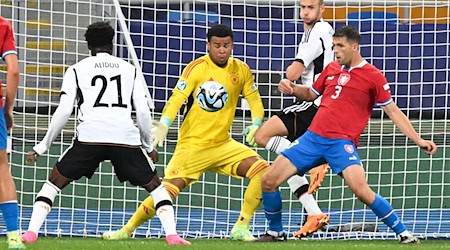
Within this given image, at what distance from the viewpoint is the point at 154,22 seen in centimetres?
1280

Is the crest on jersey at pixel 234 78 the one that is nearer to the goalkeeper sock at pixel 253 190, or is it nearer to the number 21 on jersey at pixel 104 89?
the goalkeeper sock at pixel 253 190

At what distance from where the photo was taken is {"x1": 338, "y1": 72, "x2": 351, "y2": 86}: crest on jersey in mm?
10312

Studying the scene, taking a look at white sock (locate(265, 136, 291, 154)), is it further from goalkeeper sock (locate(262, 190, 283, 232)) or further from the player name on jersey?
the player name on jersey

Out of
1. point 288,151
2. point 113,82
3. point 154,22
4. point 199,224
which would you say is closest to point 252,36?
point 154,22

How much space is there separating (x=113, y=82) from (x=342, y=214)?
4.77m

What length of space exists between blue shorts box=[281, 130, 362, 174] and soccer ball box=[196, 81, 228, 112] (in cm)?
107

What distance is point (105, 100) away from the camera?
9516mm

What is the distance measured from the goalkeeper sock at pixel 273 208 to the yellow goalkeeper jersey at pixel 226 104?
83cm

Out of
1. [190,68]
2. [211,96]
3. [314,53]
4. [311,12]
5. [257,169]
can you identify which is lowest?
[257,169]

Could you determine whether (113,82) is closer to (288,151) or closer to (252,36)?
(288,151)

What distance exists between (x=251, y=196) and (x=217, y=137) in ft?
1.94

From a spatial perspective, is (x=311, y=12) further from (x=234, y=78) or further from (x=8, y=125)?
(x=8, y=125)

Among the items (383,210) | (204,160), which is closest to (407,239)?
(383,210)

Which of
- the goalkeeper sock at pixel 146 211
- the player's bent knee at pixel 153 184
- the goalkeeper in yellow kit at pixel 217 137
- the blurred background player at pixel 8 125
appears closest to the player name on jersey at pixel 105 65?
the blurred background player at pixel 8 125
